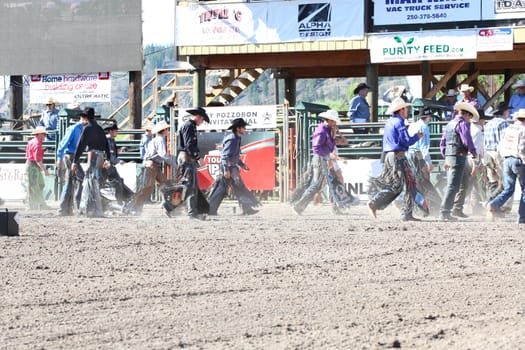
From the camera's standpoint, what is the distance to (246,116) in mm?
22312

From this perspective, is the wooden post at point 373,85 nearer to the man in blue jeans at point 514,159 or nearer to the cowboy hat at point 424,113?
the cowboy hat at point 424,113

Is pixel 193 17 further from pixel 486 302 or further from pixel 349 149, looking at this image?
pixel 486 302

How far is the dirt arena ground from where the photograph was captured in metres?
6.46

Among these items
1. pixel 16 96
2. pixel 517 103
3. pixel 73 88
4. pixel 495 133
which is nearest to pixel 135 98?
pixel 73 88

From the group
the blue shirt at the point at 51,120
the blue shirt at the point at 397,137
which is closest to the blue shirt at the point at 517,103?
the blue shirt at the point at 397,137

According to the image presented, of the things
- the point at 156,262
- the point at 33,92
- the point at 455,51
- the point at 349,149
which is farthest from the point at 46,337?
the point at 33,92

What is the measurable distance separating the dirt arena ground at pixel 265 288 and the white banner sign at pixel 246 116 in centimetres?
807

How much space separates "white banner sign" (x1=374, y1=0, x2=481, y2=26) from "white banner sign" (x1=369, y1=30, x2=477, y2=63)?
0.30 m

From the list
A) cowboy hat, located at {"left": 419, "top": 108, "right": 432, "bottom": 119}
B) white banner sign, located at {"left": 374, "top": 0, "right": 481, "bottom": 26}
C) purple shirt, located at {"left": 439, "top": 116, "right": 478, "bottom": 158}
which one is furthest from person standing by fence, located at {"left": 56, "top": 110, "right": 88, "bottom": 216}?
white banner sign, located at {"left": 374, "top": 0, "right": 481, "bottom": 26}

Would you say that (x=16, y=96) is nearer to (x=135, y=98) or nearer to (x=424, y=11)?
(x=135, y=98)

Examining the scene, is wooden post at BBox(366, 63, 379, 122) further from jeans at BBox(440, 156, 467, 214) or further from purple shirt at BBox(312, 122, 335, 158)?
jeans at BBox(440, 156, 467, 214)

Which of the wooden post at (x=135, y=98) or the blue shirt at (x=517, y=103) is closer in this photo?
the blue shirt at (x=517, y=103)

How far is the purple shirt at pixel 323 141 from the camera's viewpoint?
57.5 feet

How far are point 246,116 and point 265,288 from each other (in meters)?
14.0
